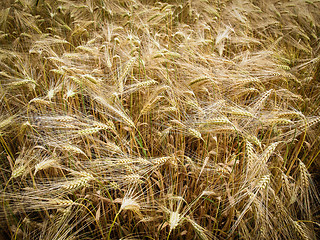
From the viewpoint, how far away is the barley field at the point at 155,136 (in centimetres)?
105

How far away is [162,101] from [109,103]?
53 centimetres

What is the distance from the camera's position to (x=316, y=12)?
344cm

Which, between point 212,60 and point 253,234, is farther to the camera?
point 212,60

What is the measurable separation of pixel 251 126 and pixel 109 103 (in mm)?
910

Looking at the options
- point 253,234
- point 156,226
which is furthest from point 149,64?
point 253,234

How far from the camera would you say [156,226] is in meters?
1.18

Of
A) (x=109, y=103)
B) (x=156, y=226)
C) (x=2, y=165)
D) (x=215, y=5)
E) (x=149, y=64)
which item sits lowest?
(x=156, y=226)

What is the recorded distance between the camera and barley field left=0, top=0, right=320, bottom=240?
3.45 feet

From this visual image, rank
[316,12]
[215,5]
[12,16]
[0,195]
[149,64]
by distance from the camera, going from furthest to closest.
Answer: [316,12] → [215,5] → [12,16] → [149,64] → [0,195]

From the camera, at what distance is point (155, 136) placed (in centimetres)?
156

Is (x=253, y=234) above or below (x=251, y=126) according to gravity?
below

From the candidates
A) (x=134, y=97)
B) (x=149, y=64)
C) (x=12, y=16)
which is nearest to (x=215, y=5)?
(x=149, y=64)

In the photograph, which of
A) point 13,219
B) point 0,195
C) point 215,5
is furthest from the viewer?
point 215,5

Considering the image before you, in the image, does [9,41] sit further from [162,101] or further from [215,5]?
[215,5]
